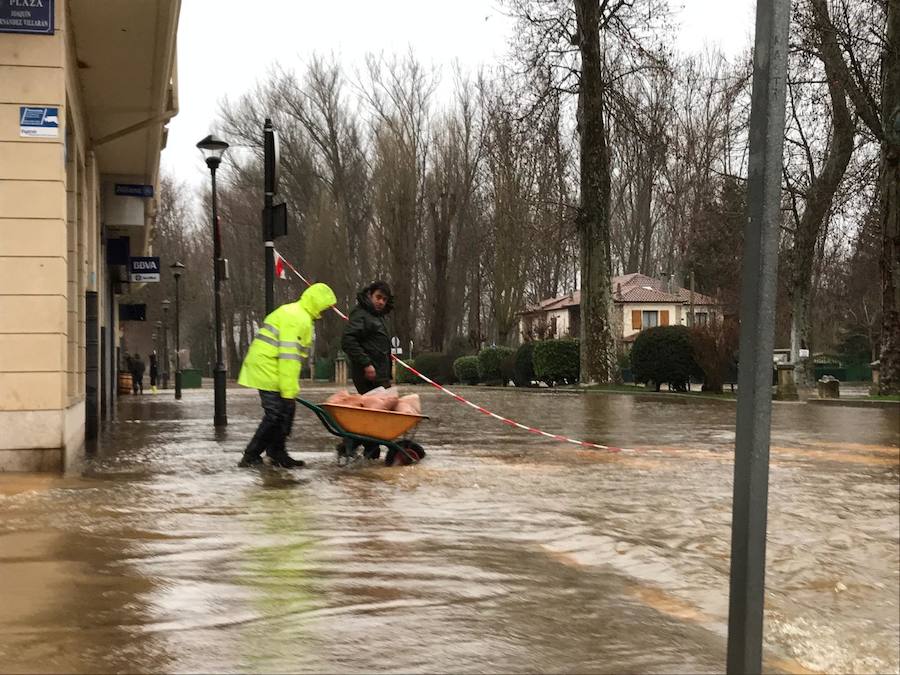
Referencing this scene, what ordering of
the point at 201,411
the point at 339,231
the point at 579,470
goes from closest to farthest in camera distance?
the point at 579,470
the point at 201,411
the point at 339,231

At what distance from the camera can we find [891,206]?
2677cm

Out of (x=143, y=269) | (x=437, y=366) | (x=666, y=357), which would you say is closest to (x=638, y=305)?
(x=437, y=366)

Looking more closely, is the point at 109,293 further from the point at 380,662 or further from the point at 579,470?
the point at 380,662

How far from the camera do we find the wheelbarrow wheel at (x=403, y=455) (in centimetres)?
1060

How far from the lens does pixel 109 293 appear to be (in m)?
26.1

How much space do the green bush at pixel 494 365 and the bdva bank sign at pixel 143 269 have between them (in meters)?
22.2

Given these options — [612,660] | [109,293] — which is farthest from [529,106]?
[612,660]

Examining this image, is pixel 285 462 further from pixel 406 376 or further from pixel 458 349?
pixel 458 349

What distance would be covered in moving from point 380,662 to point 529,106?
1097 inches

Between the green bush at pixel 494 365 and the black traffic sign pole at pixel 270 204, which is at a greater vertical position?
the black traffic sign pole at pixel 270 204

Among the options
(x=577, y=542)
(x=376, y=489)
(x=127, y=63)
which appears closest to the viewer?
(x=577, y=542)

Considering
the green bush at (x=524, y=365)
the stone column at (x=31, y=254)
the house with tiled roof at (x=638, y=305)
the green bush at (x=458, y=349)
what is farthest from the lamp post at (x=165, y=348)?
the stone column at (x=31, y=254)

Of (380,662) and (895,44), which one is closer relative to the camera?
(380,662)

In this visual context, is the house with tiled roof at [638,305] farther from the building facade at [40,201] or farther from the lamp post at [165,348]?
the building facade at [40,201]
